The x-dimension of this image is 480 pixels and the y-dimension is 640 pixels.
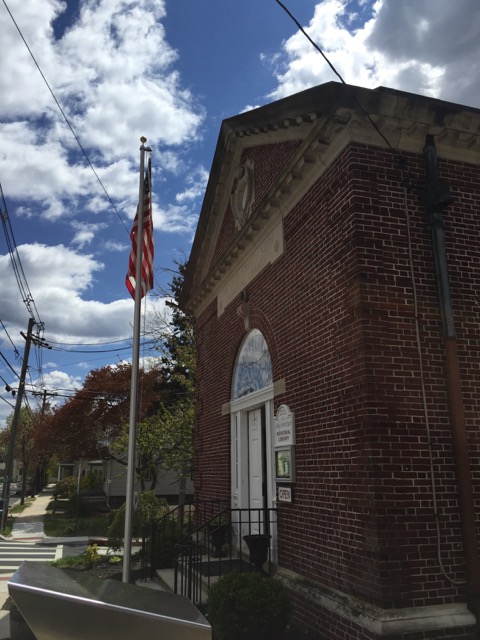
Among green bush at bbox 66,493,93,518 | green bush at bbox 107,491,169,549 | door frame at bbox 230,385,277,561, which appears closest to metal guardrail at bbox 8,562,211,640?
door frame at bbox 230,385,277,561

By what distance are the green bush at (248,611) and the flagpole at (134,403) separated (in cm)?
157

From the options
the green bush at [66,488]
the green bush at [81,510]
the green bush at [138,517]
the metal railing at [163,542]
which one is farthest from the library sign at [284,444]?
the green bush at [66,488]

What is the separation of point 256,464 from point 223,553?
181 cm

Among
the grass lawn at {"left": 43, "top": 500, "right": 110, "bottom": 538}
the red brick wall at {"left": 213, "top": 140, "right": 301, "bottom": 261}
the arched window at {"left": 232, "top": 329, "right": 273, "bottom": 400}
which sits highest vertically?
the red brick wall at {"left": 213, "top": 140, "right": 301, "bottom": 261}

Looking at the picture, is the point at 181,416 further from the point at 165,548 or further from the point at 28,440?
the point at 28,440

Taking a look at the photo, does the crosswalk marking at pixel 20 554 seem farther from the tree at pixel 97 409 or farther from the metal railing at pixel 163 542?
the tree at pixel 97 409

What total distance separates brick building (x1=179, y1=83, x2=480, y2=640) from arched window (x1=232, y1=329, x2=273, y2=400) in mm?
451

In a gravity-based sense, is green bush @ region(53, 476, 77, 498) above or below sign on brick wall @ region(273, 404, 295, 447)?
below

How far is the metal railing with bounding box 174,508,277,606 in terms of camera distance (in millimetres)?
7727

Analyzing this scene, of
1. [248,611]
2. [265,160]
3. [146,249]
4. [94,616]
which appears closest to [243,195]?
[265,160]

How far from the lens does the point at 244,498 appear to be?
33.1 feet

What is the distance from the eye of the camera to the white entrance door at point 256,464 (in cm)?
943

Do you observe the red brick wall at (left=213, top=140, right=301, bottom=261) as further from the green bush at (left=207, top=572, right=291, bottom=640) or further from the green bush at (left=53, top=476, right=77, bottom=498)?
the green bush at (left=53, top=476, right=77, bottom=498)

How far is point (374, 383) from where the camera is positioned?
19.6 feet
